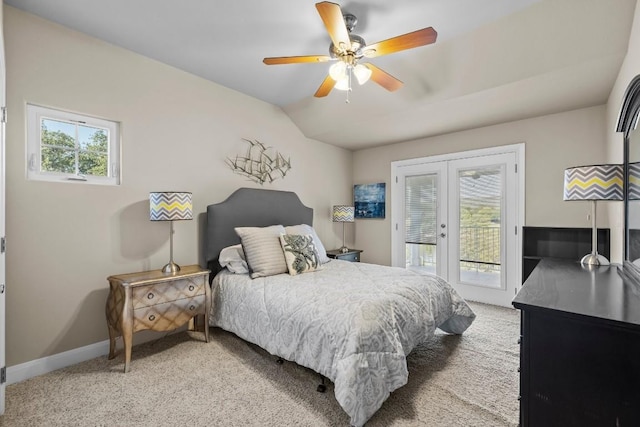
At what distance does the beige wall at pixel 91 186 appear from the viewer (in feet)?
7.09

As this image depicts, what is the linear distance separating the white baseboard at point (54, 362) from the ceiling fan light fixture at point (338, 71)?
292cm

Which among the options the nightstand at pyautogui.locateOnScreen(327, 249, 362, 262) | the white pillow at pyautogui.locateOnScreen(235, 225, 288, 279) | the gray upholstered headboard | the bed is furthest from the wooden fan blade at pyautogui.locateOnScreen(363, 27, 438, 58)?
the nightstand at pyautogui.locateOnScreen(327, 249, 362, 262)

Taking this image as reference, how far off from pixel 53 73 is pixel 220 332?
2608mm

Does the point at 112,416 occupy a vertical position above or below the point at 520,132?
below

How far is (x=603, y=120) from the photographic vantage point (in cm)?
309

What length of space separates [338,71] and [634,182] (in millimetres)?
1960

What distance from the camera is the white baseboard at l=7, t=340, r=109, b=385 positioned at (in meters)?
2.12

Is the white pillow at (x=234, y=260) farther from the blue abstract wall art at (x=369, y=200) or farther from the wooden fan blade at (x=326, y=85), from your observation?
the blue abstract wall art at (x=369, y=200)

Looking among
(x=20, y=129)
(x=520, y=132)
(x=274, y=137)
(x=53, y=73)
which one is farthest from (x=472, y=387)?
(x=53, y=73)

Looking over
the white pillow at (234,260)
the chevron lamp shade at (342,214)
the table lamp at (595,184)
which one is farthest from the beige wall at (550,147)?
the white pillow at (234,260)

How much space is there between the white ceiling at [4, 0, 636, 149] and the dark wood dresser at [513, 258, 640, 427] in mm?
1906

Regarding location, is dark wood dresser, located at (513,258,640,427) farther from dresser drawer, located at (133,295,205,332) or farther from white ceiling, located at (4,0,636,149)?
dresser drawer, located at (133,295,205,332)

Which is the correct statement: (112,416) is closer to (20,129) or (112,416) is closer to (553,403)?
(20,129)

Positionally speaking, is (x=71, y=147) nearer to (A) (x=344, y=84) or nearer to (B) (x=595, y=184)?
(A) (x=344, y=84)
